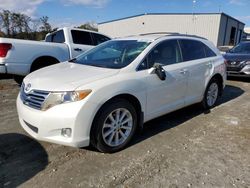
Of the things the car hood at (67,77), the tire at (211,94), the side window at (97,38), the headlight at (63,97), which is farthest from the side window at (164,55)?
the side window at (97,38)

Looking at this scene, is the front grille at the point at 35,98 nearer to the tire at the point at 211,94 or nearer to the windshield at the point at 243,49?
the tire at the point at 211,94

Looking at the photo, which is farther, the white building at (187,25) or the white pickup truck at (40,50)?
the white building at (187,25)

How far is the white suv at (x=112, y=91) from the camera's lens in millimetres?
3102

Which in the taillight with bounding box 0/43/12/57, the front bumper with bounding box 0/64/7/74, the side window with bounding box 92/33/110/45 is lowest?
the front bumper with bounding box 0/64/7/74

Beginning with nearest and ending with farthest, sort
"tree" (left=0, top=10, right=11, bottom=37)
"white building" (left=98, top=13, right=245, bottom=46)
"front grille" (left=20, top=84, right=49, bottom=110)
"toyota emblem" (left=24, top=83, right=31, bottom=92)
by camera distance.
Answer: "front grille" (left=20, top=84, right=49, bottom=110) → "toyota emblem" (left=24, top=83, right=31, bottom=92) → "tree" (left=0, top=10, right=11, bottom=37) → "white building" (left=98, top=13, right=245, bottom=46)

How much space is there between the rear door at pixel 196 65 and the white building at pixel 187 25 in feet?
90.2

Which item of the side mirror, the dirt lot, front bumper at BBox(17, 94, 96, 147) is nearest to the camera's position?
the dirt lot

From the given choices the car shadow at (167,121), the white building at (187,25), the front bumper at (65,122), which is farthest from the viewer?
the white building at (187,25)

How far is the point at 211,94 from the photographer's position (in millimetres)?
5621

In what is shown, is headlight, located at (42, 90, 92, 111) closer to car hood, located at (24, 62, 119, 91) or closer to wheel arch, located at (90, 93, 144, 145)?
car hood, located at (24, 62, 119, 91)

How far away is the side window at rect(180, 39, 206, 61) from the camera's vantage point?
188 inches

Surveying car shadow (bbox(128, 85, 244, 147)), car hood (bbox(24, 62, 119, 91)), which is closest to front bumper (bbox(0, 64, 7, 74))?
car hood (bbox(24, 62, 119, 91))

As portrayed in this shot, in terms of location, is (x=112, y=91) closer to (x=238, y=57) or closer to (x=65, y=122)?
(x=65, y=122)

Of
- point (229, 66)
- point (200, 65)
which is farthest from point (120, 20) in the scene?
point (200, 65)
